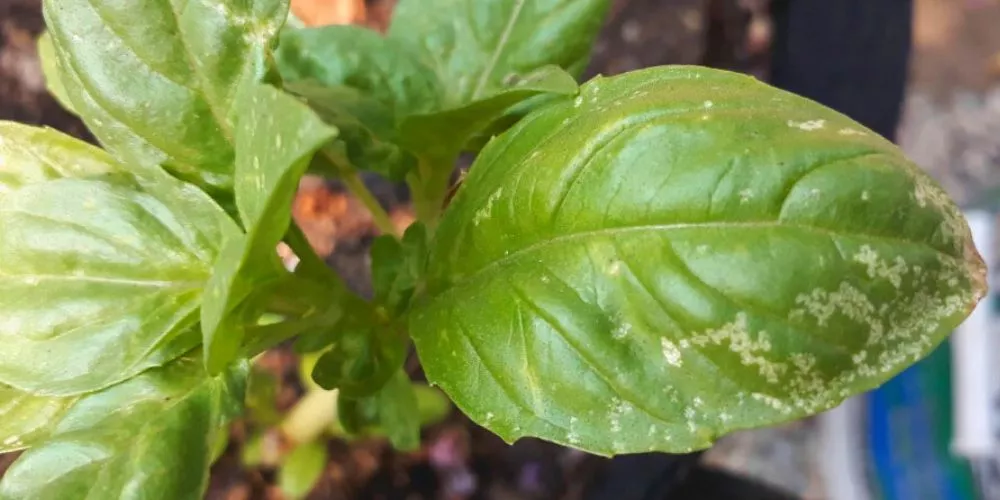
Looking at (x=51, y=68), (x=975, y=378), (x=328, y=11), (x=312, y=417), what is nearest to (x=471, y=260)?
(x=51, y=68)

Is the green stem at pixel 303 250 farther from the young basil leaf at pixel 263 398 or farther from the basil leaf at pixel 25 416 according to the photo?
the young basil leaf at pixel 263 398

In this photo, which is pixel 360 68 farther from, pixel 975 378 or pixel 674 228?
pixel 975 378

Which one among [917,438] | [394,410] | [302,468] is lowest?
[917,438]

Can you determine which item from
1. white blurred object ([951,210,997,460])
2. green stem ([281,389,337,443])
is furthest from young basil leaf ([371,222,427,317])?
white blurred object ([951,210,997,460])

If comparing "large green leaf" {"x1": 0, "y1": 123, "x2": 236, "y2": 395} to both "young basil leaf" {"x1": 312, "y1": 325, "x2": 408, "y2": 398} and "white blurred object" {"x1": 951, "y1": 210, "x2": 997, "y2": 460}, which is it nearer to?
"young basil leaf" {"x1": 312, "y1": 325, "x2": 408, "y2": 398}

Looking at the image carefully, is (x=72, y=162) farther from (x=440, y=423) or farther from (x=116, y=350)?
(x=440, y=423)

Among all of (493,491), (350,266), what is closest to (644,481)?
(493,491)
